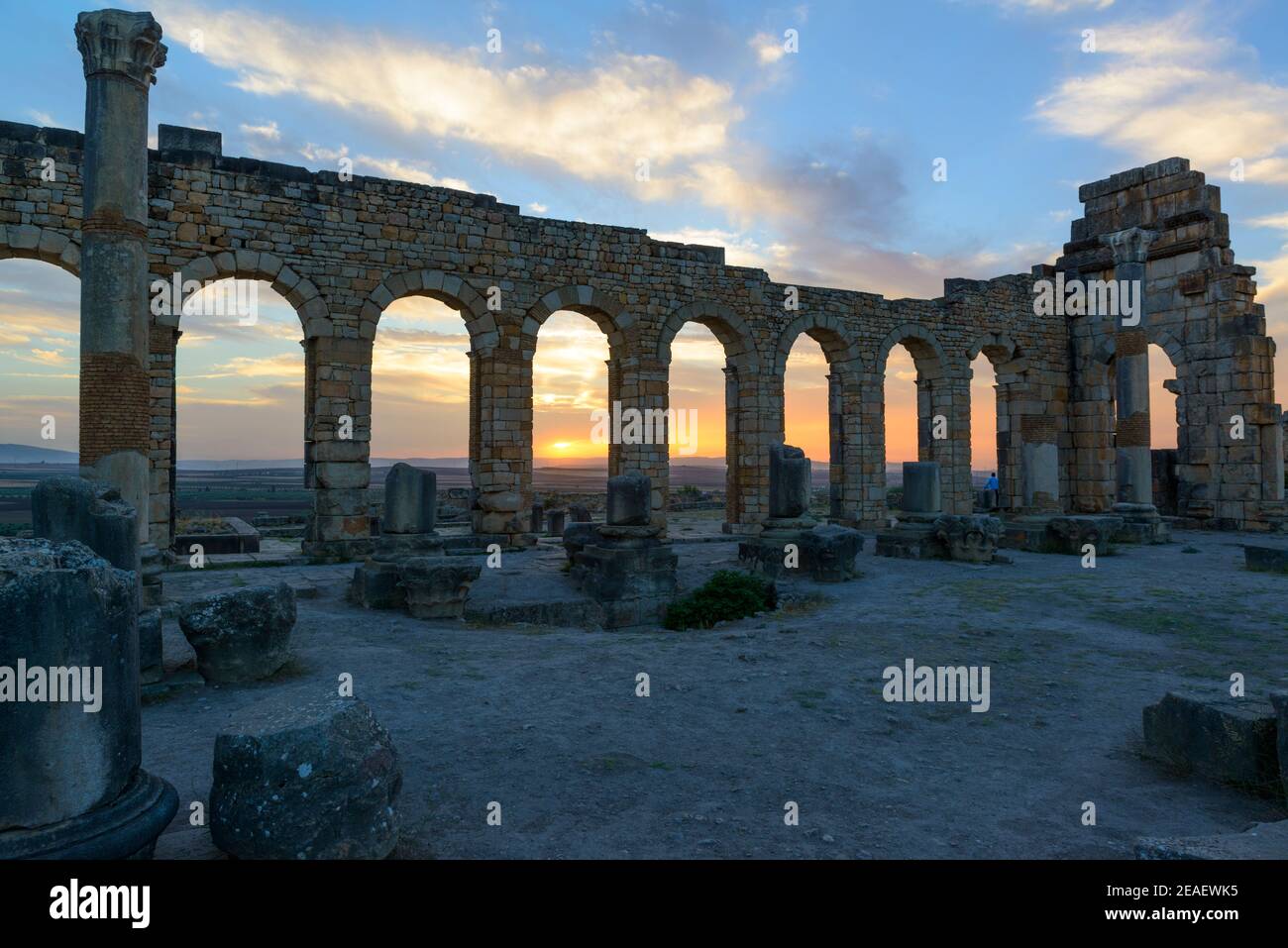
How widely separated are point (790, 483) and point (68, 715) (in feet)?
34.4

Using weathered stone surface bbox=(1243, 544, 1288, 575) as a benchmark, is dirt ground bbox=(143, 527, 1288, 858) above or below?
below

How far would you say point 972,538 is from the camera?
13008 millimetres

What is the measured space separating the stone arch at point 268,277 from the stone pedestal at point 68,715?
416 inches

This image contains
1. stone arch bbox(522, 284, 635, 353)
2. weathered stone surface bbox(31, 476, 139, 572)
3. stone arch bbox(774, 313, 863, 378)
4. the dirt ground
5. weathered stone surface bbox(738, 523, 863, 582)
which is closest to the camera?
the dirt ground

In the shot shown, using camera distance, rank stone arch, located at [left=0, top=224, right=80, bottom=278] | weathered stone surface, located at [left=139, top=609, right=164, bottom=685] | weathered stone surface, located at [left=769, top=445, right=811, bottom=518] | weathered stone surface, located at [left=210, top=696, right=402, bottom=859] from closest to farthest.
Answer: weathered stone surface, located at [left=210, top=696, right=402, bottom=859], weathered stone surface, located at [left=139, top=609, right=164, bottom=685], stone arch, located at [left=0, top=224, right=80, bottom=278], weathered stone surface, located at [left=769, top=445, right=811, bottom=518]

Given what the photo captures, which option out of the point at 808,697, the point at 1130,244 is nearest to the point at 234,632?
the point at 808,697

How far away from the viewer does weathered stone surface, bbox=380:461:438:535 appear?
9.48 metres

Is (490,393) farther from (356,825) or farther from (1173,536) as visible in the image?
(1173,536)

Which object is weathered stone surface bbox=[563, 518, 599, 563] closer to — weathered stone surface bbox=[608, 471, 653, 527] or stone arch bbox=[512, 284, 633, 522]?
weathered stone surface bbox=[608, 471, 653, 527]

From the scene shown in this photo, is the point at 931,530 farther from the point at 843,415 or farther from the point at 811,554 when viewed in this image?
the point at 843,415

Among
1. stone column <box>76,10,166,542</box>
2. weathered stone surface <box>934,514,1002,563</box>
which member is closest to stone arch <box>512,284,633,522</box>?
weathered stone surface <box>934,514,1002,563</box>

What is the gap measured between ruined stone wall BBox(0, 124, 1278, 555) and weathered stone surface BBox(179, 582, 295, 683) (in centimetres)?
658

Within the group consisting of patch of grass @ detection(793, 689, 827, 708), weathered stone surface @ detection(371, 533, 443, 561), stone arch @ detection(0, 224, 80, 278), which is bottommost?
patch of grass @ detection(793, 689, 827, 708)

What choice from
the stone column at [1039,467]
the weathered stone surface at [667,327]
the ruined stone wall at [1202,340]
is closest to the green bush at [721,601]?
the weathered stone surface at [667,327]
